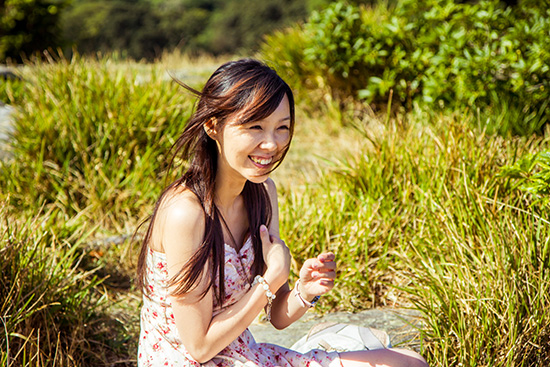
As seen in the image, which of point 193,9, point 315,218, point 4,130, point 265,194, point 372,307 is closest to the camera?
point 265,194

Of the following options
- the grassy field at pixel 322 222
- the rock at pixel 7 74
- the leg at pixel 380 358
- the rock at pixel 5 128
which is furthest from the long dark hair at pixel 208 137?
the rock at pixel 7 74

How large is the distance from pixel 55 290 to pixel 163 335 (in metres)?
0.95

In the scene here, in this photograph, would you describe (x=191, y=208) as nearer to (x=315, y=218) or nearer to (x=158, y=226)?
(x=158, y=226)

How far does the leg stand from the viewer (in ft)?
6.31

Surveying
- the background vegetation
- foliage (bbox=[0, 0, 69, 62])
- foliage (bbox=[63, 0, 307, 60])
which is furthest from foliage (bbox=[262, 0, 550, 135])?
foliage (bbox=[63, 0, 307, 60])

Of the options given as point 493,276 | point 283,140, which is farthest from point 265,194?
point 493,276

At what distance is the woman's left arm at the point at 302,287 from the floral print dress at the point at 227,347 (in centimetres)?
13

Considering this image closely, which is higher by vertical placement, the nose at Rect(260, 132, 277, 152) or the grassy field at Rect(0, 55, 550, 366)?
the nose at Rect(260, 132, 277, 152)

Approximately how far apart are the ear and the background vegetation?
3.64ft

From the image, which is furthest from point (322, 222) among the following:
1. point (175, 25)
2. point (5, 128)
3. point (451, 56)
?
point (175, 25)

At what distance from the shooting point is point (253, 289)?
5.97 feet

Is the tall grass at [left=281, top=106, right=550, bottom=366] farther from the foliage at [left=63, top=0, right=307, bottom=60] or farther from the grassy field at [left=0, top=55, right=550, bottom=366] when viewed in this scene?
the foliage at [left=63, top=0, right=307, bottom=60]

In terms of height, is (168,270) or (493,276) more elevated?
(168,270)

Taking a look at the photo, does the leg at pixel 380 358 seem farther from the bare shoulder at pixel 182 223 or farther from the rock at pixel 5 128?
the rock at pixel 5 128
